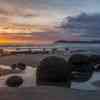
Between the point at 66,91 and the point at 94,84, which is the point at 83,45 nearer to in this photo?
the point at 94,84

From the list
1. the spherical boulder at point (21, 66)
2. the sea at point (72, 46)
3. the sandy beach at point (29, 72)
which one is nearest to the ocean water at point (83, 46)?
the sea at point (72, 46)

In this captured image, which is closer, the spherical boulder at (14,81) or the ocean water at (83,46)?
the spherical boulder at (14,81)

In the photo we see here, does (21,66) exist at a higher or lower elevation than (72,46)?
lower

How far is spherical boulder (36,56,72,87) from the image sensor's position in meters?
2.25

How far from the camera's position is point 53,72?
228cm

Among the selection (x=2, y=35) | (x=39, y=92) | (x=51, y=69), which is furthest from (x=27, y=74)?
(x=39, y=92)

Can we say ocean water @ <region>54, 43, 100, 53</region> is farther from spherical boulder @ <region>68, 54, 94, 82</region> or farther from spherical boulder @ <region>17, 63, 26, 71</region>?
spherical boulder @ <region>17, 63, 26, 71</region>

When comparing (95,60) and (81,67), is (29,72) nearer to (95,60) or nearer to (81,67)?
(81,67)

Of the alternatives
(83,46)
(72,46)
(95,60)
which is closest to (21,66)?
(72,46)

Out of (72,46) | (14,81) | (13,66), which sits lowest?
(14,81)

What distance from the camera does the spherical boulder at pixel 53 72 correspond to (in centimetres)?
225

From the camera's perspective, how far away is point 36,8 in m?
Answer: 2.28

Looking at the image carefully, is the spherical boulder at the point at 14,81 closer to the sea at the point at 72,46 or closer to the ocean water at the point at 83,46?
the sea at the point at 72,46

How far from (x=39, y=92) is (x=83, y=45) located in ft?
2.97
